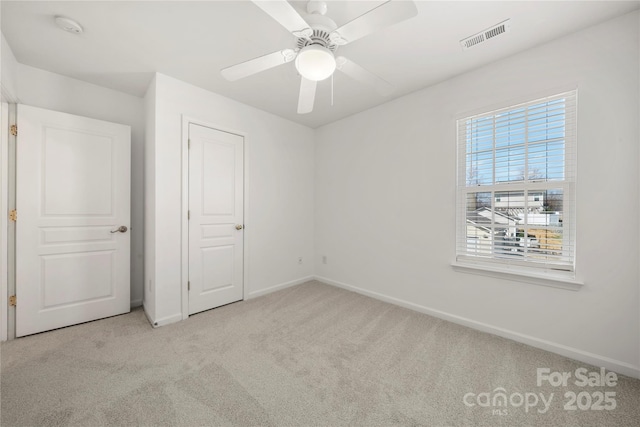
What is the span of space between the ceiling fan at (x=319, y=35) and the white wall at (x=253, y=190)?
1272mm

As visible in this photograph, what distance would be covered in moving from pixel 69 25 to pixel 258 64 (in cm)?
148

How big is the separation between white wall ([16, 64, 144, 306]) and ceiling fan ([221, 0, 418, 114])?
79.0 inches

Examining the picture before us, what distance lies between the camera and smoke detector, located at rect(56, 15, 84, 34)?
175cm

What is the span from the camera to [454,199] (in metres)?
2.56

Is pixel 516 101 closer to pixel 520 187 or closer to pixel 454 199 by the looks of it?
pixel 520 187

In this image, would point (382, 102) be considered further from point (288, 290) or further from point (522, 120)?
point (288, 290)

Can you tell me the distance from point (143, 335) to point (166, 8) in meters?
2.66

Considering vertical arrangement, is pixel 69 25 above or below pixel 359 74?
above

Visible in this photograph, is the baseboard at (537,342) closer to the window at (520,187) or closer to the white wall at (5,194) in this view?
the window at (520,187)

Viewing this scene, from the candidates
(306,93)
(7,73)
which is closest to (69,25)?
(7,73)

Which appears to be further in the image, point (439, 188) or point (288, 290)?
point (288, 290)

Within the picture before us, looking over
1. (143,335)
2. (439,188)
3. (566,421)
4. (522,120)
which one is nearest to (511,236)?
(439,188)

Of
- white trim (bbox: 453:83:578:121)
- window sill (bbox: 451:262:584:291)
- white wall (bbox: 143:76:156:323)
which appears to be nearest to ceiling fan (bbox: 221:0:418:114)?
white trim (bbox: 453:83:578:121)

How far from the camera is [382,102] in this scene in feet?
10.2
